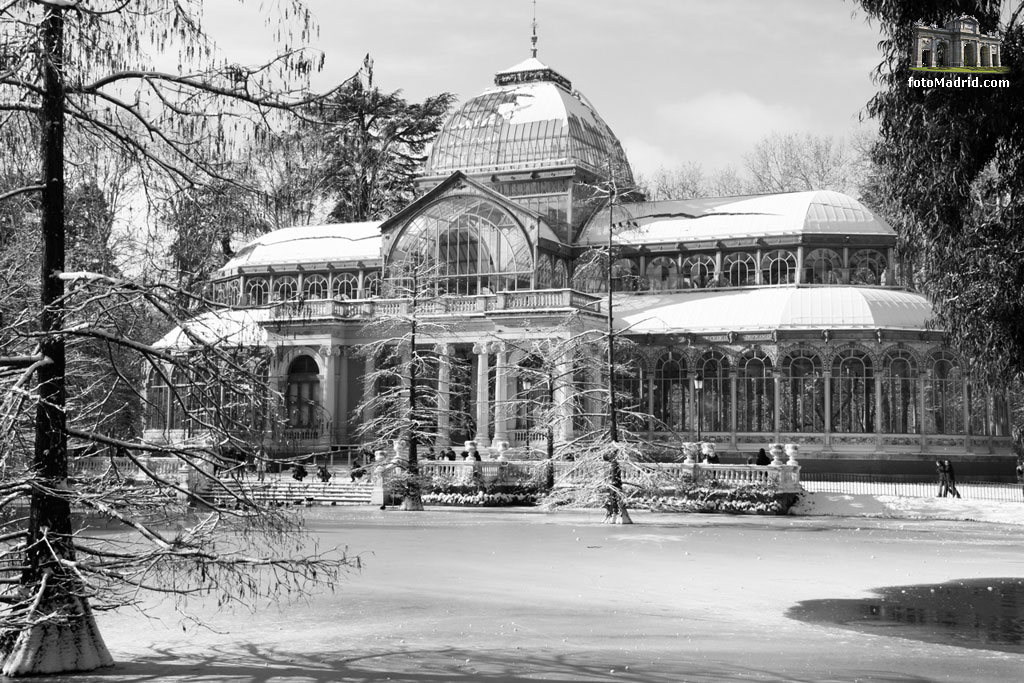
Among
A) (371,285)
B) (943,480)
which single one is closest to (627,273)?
(371,285)

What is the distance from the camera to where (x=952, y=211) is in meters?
16.6

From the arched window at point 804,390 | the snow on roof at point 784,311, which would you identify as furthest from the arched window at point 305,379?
the arched window at point 804,390

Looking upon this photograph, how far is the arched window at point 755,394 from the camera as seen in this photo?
132 feet

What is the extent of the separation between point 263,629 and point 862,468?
27.9 metres

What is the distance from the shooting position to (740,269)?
145 feet

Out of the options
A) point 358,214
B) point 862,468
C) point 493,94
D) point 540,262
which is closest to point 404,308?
point 540,262

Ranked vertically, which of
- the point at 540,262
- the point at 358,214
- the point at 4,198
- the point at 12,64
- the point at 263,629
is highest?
the point at 358,214

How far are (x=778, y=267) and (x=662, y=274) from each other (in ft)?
14.7

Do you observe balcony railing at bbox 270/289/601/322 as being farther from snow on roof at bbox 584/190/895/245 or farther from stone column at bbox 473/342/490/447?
snow on roof at bbox 584/190/895/245

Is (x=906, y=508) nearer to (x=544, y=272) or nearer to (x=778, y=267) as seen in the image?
(x=778, y=267)

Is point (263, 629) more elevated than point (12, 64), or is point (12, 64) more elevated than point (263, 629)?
point (12, 64)

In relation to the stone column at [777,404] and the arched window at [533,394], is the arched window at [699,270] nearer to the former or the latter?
the stone column at [777,404]

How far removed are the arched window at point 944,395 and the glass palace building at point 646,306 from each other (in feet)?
0.17

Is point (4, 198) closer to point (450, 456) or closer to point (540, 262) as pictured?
point (450, 456)
